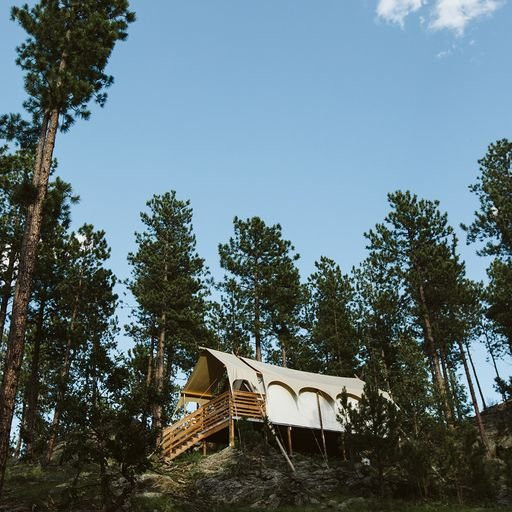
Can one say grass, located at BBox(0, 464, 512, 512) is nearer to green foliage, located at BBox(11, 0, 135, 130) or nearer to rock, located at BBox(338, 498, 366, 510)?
rock, located at BBox(338, 498, 366, 510)

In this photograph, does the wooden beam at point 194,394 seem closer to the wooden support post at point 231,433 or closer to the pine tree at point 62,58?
the wooden support post at point 231,433

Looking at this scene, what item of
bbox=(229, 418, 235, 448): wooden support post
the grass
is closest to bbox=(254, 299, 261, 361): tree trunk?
bbox=(229, 418, 235, 448): wooden support post

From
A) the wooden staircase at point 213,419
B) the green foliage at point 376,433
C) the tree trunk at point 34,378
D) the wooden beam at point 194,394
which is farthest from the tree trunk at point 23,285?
the wooden beam at point 194,394

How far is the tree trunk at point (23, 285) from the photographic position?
34.3 feet

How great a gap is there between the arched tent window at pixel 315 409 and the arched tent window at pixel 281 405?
1.10 feet

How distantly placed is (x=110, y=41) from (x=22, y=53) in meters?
2.39

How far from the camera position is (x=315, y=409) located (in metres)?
20.9

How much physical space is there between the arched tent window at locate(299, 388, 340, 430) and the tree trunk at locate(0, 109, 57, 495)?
1198 centimetres

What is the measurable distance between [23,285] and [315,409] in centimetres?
1310

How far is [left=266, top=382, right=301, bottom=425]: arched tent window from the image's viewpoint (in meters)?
19.9

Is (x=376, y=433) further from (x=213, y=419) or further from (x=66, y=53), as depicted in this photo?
(x=66, y=53)

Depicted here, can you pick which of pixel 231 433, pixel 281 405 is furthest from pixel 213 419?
pixel 281 405

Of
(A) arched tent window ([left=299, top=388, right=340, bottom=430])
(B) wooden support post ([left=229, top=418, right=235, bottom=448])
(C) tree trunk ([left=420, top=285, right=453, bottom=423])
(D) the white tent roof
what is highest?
(C) tree trunk ([left=420, top=285, right=453, bottom=423])

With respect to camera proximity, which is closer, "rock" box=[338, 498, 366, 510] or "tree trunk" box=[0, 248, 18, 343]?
"rock" box=[338, 498, 366, 510]
